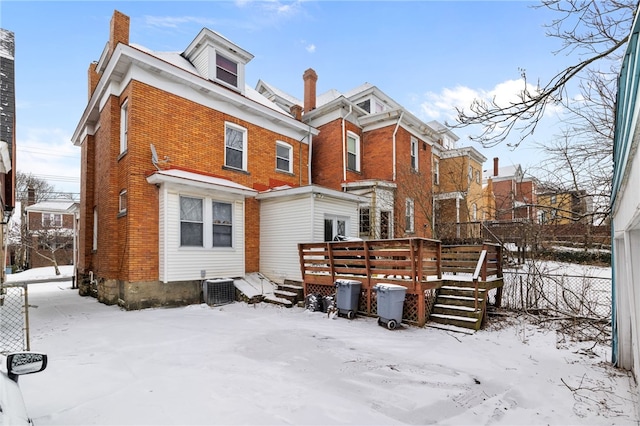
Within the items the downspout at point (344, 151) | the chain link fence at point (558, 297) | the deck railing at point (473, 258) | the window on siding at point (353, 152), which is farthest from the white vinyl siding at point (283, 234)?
the chain link fence at point (558, 297)

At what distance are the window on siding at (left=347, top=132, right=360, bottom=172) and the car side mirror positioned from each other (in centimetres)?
1547

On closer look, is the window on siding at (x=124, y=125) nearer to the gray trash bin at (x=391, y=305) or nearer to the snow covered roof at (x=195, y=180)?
the snow covered roof at (x=195, y=180)

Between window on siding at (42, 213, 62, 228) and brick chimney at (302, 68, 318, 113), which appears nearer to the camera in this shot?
brick chimney at (302, 68, 318, 113)

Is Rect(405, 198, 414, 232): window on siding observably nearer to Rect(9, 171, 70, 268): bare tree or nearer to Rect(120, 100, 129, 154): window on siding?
Rect(120, 100, 129, 154): window on siding

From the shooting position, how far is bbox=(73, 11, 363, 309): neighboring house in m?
9.96

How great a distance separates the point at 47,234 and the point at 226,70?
26816 mm

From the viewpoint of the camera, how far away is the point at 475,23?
20.9ft

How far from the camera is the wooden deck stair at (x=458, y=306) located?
24.0ft

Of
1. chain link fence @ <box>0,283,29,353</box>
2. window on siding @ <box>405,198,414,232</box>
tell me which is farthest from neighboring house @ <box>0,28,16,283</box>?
window on siding @ <box>405,198,414,232</box>

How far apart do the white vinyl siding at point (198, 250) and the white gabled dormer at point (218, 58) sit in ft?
17.0

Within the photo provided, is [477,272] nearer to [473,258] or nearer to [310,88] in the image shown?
[473,258]

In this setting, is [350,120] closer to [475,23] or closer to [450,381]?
[475,23]

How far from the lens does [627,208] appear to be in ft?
9.47

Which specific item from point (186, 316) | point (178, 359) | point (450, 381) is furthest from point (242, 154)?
point (450, 381)
